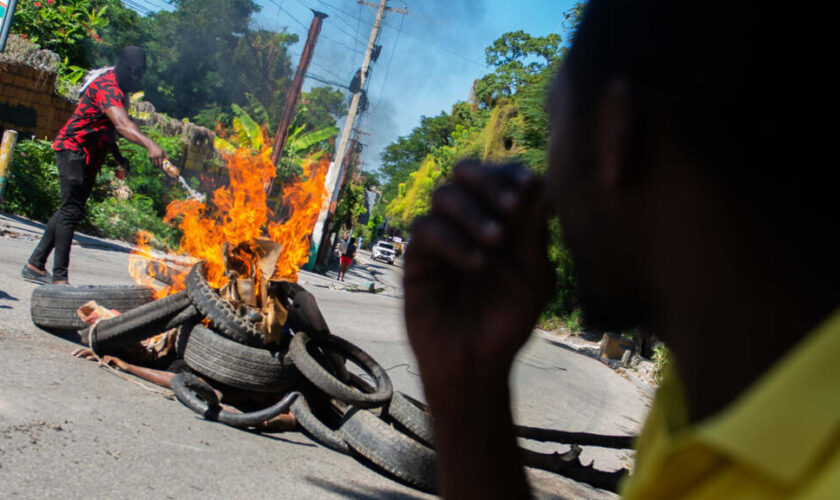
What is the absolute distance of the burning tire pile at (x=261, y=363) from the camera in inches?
182

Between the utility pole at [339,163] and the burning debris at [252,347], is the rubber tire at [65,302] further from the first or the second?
the utility pole at [339,163]

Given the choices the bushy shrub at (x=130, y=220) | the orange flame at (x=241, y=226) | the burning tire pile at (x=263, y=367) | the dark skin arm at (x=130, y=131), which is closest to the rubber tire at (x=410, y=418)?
the burning tire pile at (x=263, y=367)

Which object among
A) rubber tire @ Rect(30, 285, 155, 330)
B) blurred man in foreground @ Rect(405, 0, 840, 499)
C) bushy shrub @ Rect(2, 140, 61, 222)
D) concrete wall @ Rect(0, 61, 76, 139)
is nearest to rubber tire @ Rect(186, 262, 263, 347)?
rubber tire @ Rect(30, 285, 155, 330)

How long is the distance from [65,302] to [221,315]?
1.41 metres

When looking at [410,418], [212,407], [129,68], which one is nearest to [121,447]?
[212,407]

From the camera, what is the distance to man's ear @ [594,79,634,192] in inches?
36.9

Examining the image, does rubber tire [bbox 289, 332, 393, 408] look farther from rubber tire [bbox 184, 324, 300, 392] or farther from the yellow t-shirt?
the yellow t-shirt

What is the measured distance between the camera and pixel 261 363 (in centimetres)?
486

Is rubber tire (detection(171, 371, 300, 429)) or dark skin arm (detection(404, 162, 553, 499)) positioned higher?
dark skin arm (detection(404, 162, 553, 499))

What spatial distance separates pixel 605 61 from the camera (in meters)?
1.00

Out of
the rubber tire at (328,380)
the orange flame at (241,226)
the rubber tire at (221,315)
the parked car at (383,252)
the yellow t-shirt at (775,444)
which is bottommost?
the parked car at (383,252)

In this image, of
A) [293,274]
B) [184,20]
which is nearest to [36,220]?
[293,274]

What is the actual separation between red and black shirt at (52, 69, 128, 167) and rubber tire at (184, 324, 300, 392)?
2.53m

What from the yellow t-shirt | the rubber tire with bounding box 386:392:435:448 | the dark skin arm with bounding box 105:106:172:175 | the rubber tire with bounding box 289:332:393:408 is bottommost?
the rubber tire with bounding box 386:392:435:448
